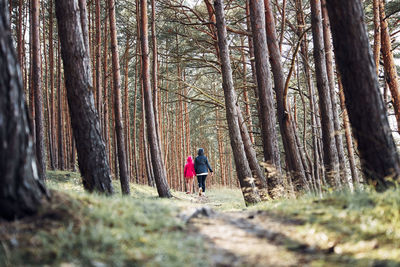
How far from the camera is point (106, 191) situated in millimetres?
5871

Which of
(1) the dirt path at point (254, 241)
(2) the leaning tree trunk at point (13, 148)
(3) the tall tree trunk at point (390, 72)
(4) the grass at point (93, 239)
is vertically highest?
(3) the tall tree trunk at point (390, 72)

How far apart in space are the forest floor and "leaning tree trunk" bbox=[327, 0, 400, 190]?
0.51 m

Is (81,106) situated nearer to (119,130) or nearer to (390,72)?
(119,130)

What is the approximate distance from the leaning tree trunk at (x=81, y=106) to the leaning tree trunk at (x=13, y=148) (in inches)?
101

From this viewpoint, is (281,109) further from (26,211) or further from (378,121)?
(26,211)

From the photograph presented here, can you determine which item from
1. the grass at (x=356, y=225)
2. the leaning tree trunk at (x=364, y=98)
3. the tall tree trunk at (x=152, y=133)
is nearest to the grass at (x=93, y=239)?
the grass at (x=356, y=225)

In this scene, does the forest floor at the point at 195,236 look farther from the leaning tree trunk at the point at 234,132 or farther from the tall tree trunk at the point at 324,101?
the leaning tree trunk at the point at 234,132

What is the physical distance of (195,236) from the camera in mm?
3318

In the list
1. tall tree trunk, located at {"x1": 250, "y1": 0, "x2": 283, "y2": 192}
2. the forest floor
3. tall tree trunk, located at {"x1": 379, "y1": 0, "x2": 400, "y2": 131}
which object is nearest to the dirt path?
the forest floor

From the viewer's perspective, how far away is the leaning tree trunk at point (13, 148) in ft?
9.41

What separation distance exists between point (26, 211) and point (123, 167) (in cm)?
766

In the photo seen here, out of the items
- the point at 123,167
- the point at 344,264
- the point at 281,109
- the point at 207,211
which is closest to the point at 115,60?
the point at 123,167

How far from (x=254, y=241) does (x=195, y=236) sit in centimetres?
59

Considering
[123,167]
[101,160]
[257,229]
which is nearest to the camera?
[257,229]
